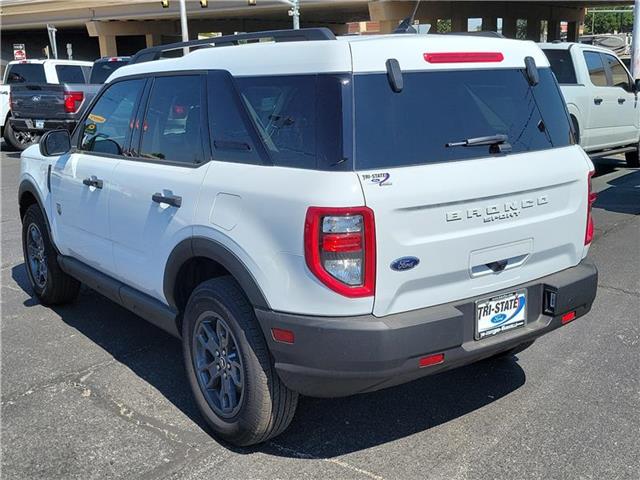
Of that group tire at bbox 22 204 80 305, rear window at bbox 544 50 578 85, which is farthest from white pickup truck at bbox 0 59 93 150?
tire at bbox 22 204 80 305

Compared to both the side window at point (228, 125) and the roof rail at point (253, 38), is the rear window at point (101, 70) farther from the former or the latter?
the side window at point (228, 125)

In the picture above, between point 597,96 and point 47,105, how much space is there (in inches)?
435

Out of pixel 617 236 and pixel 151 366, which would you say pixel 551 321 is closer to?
pixel 151 366

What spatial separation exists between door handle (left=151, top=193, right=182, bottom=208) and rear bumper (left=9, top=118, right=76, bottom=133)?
1196cm

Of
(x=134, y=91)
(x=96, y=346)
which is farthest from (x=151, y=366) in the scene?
(x=134, y=91)

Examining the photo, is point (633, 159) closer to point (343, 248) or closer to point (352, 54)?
point (352, 54)

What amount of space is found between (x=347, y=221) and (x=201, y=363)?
4.29 feet

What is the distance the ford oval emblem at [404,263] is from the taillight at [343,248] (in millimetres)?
105

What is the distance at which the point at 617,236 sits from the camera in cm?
751

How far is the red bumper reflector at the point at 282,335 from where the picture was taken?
9.48 feet

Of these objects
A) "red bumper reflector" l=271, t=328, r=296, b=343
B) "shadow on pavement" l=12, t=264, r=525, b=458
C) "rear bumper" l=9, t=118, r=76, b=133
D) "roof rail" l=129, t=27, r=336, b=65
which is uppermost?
"roof rail" l=129, t=27, r=336, b=65

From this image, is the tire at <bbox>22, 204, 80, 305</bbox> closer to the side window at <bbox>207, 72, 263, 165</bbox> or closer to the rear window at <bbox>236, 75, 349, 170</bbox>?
the side window at <bbox>207, 72, 263, 165</bbox>

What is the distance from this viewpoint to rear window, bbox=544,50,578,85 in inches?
400

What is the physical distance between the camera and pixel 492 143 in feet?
10.6
